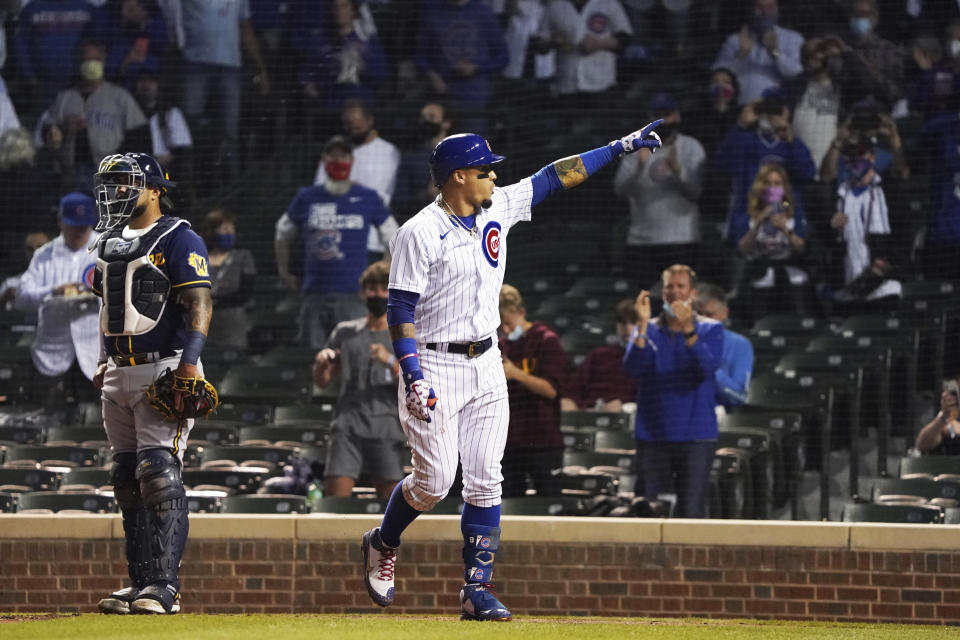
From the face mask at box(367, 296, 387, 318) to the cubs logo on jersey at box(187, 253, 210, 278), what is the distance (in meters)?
2.29

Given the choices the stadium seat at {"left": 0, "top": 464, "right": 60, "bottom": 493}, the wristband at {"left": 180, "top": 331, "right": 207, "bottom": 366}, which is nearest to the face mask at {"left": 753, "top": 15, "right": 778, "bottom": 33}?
the stadium seat at {"left": 0, "top": 464, "right": 60, "bottom": 493}

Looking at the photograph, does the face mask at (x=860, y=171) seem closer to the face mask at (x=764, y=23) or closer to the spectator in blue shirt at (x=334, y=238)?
the face mask at (x=764, y=23)

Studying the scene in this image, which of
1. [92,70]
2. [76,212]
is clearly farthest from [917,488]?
[92,70]

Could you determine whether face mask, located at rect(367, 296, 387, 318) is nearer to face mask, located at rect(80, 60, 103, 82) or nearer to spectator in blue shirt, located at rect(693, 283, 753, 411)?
spectator in blue shirt, located at rect(693, 283, 753, 411)

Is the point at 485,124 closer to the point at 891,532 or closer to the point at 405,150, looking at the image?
the point at 405,150

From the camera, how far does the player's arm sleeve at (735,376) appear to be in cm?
834

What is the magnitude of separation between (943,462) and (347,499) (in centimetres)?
298

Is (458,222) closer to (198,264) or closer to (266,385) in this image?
(198,264)

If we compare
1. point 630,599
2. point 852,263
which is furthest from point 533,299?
point 630,599

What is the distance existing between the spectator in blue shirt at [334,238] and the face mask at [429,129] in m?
0.87

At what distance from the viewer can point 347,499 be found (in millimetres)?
7453

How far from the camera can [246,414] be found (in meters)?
9.80

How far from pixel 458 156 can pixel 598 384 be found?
417 cm

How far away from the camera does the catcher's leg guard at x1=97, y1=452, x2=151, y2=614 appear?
5.63m
